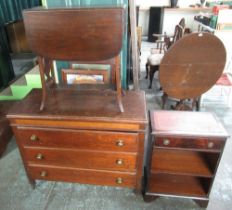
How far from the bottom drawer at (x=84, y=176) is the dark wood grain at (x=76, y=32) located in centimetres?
87

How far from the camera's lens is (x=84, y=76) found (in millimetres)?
1681

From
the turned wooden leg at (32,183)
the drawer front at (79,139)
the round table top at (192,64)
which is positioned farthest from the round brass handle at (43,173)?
the round table top at (192,64)

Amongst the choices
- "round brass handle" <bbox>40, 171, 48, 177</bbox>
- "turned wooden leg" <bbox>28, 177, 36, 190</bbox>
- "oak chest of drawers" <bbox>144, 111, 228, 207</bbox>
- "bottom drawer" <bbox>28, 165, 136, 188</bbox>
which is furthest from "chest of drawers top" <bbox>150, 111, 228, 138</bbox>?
"turned wooden leg" <bbox>28, 177, 36, 190</bbox>

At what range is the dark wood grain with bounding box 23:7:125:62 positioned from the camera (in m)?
1.07

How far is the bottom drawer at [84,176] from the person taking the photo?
1497mm

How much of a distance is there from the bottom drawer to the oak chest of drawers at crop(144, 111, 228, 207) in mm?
176

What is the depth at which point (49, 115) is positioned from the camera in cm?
130

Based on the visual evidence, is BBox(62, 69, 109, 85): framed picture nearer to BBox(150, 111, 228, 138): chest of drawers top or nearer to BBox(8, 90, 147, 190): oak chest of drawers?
BBox(8, 90, 147, 190): oak chest of drawers

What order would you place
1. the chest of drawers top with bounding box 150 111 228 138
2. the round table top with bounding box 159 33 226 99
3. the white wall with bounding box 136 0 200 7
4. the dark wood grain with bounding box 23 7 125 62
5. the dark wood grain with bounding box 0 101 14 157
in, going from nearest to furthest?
the dark wood grain with bounding box 23 7 125 62 → the chest of drawers top with bounding box 150 111 228 138 → the round table top with bounding box 159 33 226 99 → the dark wood grain with bounding box 0 101 14 157 → the white wall with bounding box 136 0 200 7

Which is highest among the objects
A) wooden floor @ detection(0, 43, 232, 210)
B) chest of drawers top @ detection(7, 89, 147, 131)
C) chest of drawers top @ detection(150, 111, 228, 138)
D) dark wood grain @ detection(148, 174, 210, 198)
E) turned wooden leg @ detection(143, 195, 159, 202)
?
chest of drawers top @ detection(7, 89, 147, 131)

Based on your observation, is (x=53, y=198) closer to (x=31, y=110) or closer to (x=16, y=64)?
(x=31, y=110)

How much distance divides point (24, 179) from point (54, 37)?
135 centimetres

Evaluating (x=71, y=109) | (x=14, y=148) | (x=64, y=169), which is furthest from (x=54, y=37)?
(x=14, y=148)

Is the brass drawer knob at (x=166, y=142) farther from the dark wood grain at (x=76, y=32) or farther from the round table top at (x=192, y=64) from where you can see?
the round table top at (x=192, y=64)
